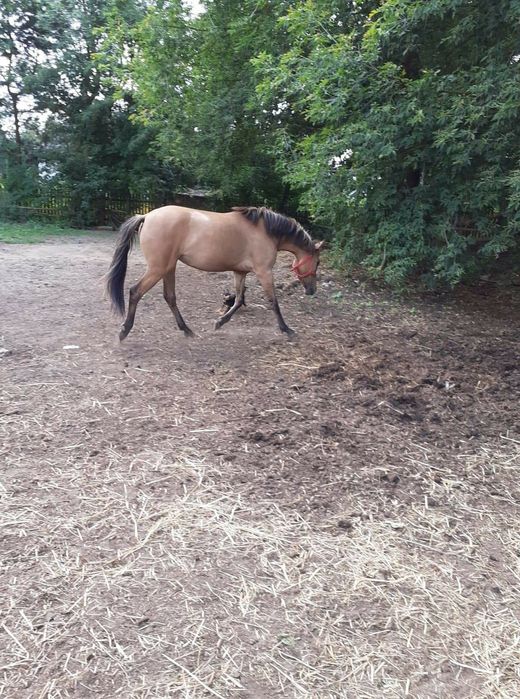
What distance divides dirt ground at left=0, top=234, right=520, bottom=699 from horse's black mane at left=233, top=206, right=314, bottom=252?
3.94 ft

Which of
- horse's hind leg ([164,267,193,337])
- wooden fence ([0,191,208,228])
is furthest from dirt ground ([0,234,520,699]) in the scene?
wooden fence ([0,191,208,228])

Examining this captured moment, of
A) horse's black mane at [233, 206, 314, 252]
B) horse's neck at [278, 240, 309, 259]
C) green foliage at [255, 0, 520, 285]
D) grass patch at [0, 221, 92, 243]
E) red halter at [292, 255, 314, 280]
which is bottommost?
grass patch at [0, 221, 92, 243]

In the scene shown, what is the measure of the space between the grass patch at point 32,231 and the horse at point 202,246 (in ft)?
28.4

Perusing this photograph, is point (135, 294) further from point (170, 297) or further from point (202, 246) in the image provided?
point (202, 246)

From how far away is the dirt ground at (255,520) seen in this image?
1.75m

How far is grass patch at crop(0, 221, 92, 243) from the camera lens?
12549 mm

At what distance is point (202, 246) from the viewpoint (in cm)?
496

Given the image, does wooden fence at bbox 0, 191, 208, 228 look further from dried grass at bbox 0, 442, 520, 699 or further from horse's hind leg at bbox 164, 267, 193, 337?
dried grass at bbox 0, 442, 520, 699

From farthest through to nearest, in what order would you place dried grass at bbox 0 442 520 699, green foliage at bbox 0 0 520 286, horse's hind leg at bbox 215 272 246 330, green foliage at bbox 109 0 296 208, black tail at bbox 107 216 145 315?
green foliage at bbox 109 0 296 208 → horse's hind leg at bbox 215 272 246 330 → green foliage at bbox 0 0 520 286 → black tail at bbox 107 216 145 315 → dried grass at bbox 0 442 520 699

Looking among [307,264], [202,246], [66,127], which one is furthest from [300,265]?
[66,127]

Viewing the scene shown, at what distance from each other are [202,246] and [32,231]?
36.8 ft

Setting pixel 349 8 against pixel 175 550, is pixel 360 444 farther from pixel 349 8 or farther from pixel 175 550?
pixel 349 8

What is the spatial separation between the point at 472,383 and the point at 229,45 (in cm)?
767

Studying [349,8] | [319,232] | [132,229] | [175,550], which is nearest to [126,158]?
[319,232]
